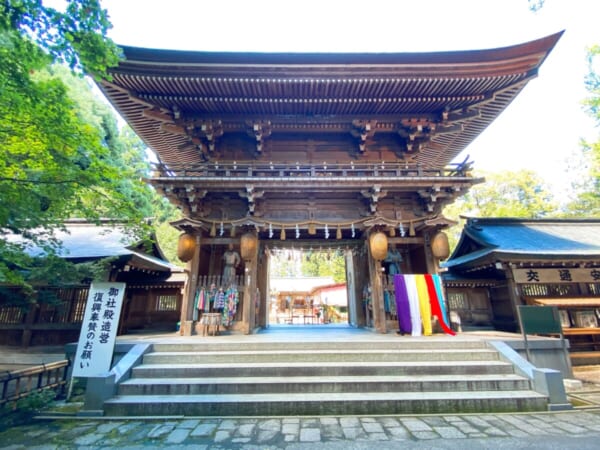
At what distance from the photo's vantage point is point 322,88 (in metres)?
7.37

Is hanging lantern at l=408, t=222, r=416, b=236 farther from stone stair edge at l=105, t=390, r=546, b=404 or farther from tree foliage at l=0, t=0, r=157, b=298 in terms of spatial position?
tree foliage at l=0, t=0, r=157, b=298

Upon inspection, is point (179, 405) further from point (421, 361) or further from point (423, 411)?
point (421, 361)

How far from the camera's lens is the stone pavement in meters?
3.35

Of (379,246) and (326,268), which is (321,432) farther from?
(326,268)

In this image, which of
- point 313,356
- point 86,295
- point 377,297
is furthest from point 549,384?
point 86,295

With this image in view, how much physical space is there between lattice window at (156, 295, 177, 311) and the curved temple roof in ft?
19.5

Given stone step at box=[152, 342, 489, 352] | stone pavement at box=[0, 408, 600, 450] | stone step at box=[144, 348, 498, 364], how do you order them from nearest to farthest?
1. stone pavement at box=[0, 408, 600, 450]
2. stone step at box=[144, 348, 498, 364]
3. stone step at box=[152, 342, 489, 352]

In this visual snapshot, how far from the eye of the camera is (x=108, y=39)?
431cm

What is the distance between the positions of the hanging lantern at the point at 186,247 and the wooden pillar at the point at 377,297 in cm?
498

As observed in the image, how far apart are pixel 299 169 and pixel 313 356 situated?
4.96 meters

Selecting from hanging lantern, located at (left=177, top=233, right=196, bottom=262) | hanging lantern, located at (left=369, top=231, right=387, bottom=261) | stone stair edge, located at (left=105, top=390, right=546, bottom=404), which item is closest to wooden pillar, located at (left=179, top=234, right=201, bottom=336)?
hanging lantern, located at (left=177, top=233, right=196, bottom=262)

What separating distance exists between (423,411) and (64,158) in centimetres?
685

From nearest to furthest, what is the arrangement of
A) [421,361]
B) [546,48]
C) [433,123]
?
[421,361] < [546,48] < [433,123]

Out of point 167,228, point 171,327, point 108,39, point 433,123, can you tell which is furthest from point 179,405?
point 167,228
